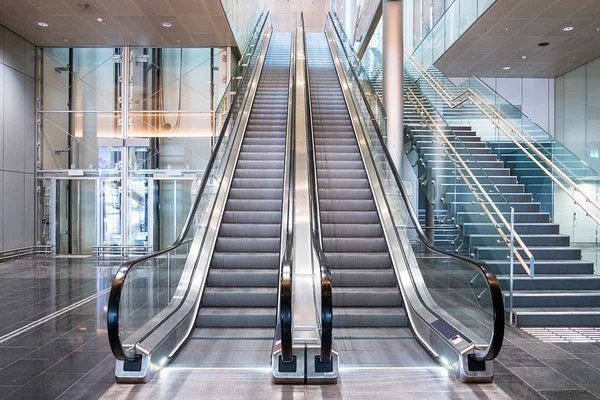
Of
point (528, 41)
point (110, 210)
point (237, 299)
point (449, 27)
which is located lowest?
point (237, 299)

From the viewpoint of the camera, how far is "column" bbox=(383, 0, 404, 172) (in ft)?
30.6

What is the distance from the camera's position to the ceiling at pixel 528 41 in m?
9.11

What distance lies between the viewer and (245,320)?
4.93 m

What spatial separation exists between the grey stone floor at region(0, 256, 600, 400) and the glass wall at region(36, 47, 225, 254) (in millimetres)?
7362

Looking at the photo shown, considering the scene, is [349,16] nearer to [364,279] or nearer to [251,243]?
[251,243]

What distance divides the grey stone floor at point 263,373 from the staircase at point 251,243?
1.83ft

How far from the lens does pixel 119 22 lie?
10719 mm

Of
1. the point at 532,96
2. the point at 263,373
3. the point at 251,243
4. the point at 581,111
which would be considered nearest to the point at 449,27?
the point at 581,111

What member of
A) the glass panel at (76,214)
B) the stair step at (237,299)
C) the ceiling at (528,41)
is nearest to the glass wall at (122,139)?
the glass panel at (76,214)

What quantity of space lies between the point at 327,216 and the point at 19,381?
4.16m

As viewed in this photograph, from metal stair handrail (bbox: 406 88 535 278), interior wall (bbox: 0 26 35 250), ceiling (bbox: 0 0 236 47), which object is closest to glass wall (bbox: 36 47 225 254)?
interior wall (bbox: 0 26 35 250)

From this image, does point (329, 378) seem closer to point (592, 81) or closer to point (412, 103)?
point (412, 103)

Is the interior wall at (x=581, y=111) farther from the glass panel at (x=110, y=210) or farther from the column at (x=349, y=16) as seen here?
the glass panel at (x=110, y=210)

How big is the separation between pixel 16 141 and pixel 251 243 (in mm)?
8684
